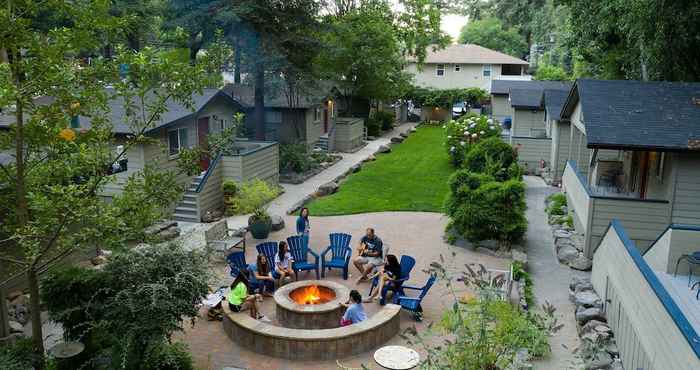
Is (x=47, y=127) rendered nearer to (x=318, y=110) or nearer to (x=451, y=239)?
(x=451, y=239)

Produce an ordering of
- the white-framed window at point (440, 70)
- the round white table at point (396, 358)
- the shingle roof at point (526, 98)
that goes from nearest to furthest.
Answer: the round white table at point (396, 358), the shingle roof at point (526, 98), the white-framed window at point (440, 70)

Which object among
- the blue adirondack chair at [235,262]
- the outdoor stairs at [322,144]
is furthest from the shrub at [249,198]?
the outdoor stairs at [322,144]

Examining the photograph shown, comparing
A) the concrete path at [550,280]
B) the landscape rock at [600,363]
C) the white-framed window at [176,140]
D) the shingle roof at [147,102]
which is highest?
the shingle roof at [147,102]

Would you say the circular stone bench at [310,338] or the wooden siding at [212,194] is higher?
the wooden siding at [212,194]

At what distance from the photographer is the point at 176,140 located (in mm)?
22375

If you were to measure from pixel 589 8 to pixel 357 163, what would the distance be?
45.2ft

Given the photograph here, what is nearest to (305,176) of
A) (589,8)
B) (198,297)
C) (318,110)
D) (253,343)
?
(318,110)

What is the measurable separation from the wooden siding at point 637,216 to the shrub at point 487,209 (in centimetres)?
235

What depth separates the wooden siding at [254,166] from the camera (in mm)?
22062

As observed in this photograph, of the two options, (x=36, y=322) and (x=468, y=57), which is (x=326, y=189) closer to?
(x=36, y=322)

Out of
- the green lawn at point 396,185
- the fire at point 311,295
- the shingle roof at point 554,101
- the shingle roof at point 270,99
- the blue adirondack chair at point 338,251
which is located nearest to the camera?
the fire at point 311,295

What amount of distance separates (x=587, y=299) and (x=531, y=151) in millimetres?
16254

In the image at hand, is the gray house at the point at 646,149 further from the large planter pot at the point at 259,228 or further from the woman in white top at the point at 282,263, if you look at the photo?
the large planter pot at the point at 259,228

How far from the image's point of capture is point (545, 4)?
60844 mm
